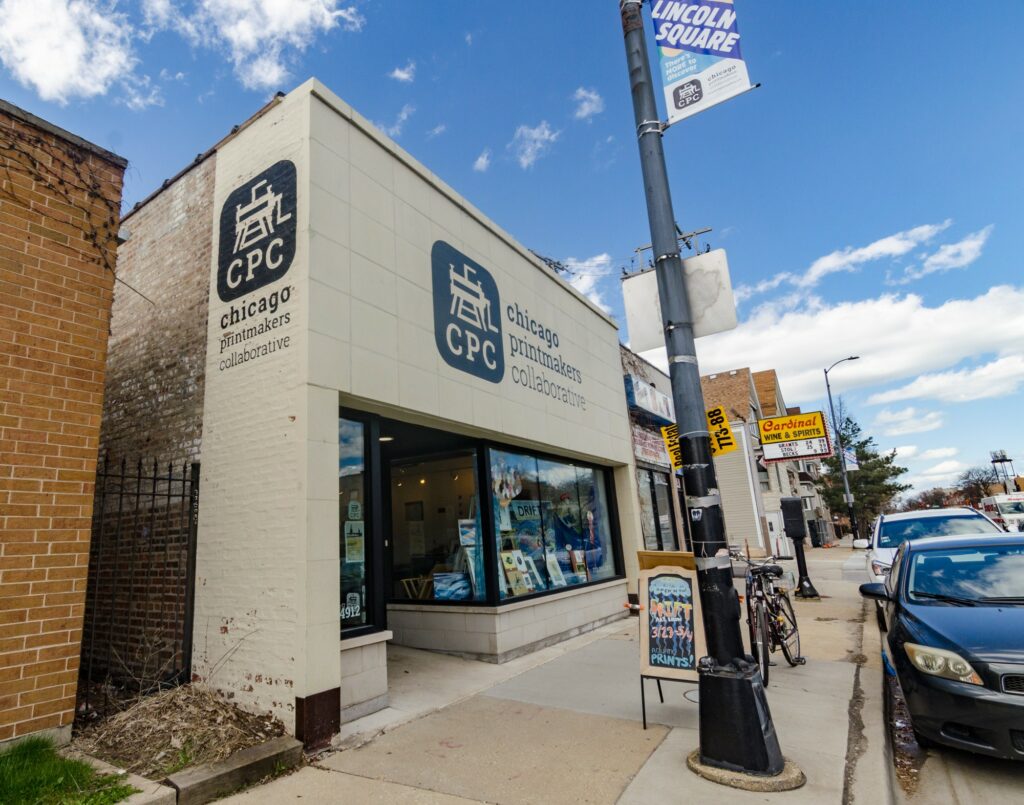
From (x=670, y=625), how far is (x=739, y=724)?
1.38 meters

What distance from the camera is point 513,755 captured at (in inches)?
176

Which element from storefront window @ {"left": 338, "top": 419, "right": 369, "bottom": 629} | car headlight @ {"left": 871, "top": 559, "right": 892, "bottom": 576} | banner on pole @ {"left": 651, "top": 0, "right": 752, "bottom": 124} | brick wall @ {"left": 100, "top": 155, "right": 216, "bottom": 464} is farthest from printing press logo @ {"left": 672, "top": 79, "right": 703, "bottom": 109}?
car headlight @ {"left": 871, "top": 559, "right": 892, "bottom": 576}

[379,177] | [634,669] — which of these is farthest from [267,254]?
[634,669]

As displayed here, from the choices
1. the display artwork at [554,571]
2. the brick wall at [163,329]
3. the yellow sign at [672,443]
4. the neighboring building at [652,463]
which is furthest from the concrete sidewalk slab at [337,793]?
the yellow sign at [672,443]

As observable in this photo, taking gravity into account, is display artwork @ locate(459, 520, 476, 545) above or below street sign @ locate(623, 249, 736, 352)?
below

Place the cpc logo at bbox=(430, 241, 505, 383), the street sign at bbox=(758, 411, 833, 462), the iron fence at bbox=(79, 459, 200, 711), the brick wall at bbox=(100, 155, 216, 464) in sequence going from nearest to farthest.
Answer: the iron fence at bbox=(79, 459, 200, 711) < the brick wall at bbox=(100, 155, 216, 464) < the cpc logo at bbox=(430, 241, 505, 383) < the street sign at bbox=(758, 411, 833, 462)

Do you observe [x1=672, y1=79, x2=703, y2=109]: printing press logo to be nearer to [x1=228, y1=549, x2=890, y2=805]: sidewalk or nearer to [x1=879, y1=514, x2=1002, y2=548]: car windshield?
[x1=228, y1=549, x2=890, y2=805]: sidewalk

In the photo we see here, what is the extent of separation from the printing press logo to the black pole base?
4421mm

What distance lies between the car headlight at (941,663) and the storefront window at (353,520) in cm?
470

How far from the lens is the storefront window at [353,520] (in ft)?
18.5

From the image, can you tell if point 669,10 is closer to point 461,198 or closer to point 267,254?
point 461,198

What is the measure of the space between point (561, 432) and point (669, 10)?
6070mm

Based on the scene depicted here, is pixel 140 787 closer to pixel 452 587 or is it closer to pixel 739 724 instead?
pixel 739 724

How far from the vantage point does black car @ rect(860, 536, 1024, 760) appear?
3766mm
